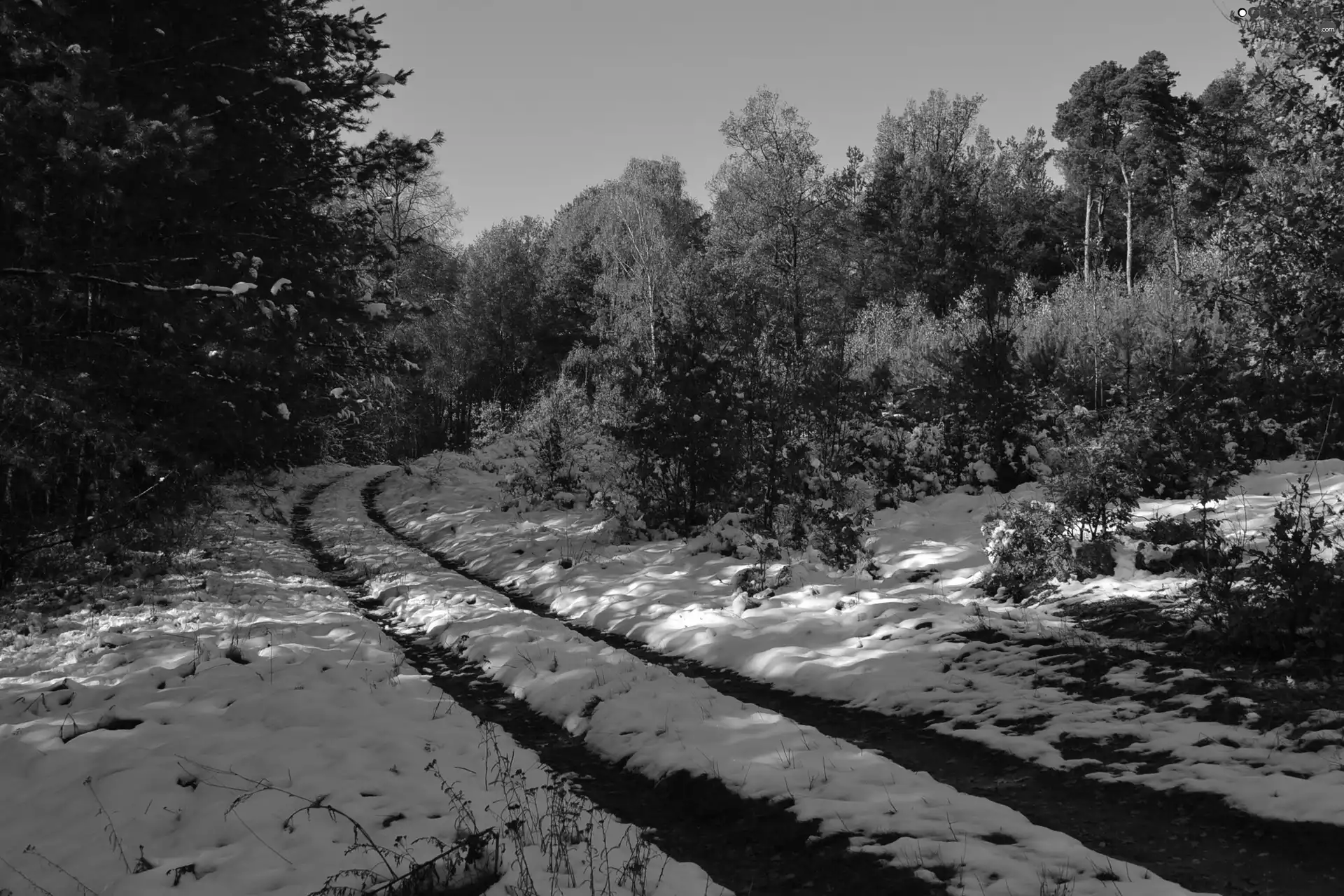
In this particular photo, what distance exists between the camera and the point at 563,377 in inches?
877

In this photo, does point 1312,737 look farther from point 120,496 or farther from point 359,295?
point 359,295

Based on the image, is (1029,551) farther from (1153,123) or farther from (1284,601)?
(1153,123)

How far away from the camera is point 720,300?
16.4m

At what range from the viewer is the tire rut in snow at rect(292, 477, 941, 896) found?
4.10 metres

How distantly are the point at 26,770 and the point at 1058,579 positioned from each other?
31.0 feet

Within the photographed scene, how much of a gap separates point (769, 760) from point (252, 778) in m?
3.42

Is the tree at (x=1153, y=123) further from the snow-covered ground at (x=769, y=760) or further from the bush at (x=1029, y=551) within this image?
the snow-covered ground at (x=769, y=760)

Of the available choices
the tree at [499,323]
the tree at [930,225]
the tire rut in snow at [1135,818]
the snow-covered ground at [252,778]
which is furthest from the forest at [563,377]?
the tree at [499,323]

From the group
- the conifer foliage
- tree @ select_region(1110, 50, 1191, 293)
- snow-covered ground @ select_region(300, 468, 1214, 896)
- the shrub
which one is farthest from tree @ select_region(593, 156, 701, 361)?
the shrub

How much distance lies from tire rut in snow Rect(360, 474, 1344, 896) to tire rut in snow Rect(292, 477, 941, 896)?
1.22 m

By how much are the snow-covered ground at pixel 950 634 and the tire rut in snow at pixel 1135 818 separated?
147mm

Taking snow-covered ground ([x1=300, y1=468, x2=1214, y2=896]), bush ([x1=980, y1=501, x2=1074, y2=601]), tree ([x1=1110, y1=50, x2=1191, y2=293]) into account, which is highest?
tree ([x1=1110, y1=50, x2=1191, y2=293])

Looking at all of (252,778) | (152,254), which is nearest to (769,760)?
(252,778)

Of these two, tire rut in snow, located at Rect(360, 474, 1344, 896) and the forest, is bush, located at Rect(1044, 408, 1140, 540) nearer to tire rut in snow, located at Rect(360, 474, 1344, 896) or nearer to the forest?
the forest
